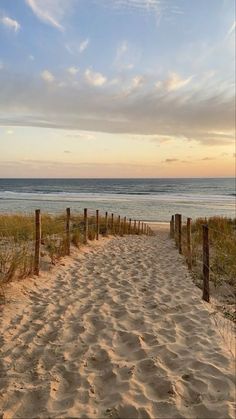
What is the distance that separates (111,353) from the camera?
446cm

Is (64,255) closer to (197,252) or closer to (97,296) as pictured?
(97,296)

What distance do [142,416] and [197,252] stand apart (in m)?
9.86

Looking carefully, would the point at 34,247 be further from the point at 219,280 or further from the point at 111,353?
the point at 111,353

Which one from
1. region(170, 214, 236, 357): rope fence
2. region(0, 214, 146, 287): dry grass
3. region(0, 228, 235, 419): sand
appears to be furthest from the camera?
region(0, 214, 146, 287): dry grass

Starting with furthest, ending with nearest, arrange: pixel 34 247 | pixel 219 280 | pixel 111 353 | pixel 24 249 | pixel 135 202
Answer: pixel 135 202 → pixel 34 247 → pixel 219 280 → pixel 24 249 → pixel 111 353

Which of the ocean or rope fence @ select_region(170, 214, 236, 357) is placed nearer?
rope fence @ select_region(170, 214, 236, 357)

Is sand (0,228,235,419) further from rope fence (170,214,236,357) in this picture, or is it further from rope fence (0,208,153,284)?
rope fence (0,208,153,284)

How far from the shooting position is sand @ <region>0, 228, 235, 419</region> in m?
3.40

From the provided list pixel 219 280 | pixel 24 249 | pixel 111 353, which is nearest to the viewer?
pixel 111 353

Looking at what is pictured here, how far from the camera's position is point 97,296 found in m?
6.94

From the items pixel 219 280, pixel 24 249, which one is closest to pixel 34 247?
pixel 24 249

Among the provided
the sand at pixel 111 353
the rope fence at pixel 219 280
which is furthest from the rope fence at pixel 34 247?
the rope fence at pixel 219 280

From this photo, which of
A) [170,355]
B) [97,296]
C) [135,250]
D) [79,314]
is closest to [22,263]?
[97,296]

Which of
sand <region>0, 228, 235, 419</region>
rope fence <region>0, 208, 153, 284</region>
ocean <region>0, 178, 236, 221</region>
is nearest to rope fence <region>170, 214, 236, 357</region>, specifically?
sand <region>0, 228, 235, 419</region>
